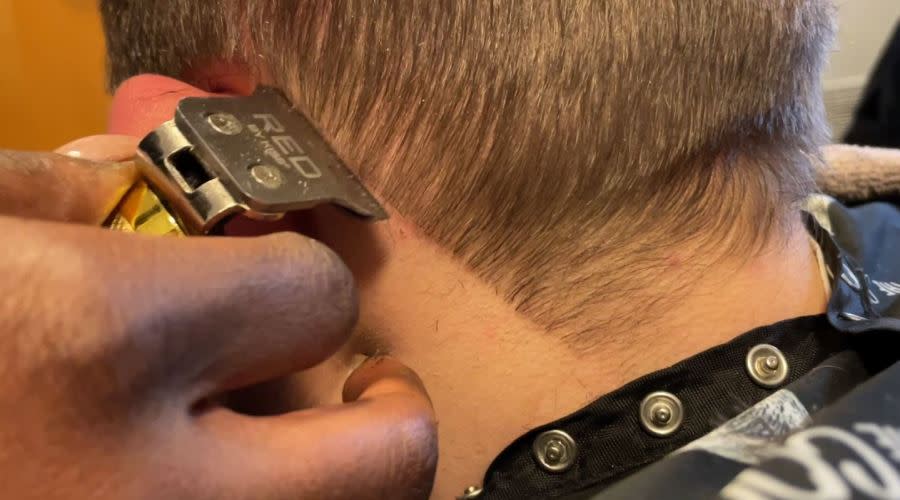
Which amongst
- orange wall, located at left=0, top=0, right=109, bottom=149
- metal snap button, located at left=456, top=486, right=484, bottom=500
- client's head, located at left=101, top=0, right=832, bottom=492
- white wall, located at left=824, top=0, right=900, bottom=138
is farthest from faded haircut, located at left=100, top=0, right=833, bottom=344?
white wall, located at left=824, top=0, right=900, bottom=138

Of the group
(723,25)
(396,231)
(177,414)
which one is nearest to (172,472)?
(177,414)

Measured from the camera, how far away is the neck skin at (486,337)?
533mm

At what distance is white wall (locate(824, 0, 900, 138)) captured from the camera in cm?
174

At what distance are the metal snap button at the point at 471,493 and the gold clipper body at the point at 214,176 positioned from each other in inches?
8.0

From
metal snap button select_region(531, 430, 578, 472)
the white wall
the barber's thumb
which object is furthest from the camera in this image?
the white wall

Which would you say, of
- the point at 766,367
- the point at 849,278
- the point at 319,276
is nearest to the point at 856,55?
the point at 849,278

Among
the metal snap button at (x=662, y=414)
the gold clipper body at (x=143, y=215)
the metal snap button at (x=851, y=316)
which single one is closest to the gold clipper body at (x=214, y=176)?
the gold clipper body at (x=143, y=215)

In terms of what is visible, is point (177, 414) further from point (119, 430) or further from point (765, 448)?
point (765, 448)

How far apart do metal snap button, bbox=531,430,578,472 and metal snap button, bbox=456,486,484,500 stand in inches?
1.8

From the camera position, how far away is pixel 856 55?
1784mm

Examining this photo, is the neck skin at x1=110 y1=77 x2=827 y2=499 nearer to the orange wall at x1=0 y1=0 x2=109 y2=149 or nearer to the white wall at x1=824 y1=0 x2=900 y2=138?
the orange wall at x1=0 y1=0 x2=109 y2=149

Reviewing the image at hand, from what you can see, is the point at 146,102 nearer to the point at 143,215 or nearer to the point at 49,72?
the point at 143,215

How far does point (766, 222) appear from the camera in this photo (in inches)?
22.0

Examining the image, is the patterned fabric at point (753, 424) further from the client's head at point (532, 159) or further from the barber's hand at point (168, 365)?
the barber's hand at point (168, 365)
